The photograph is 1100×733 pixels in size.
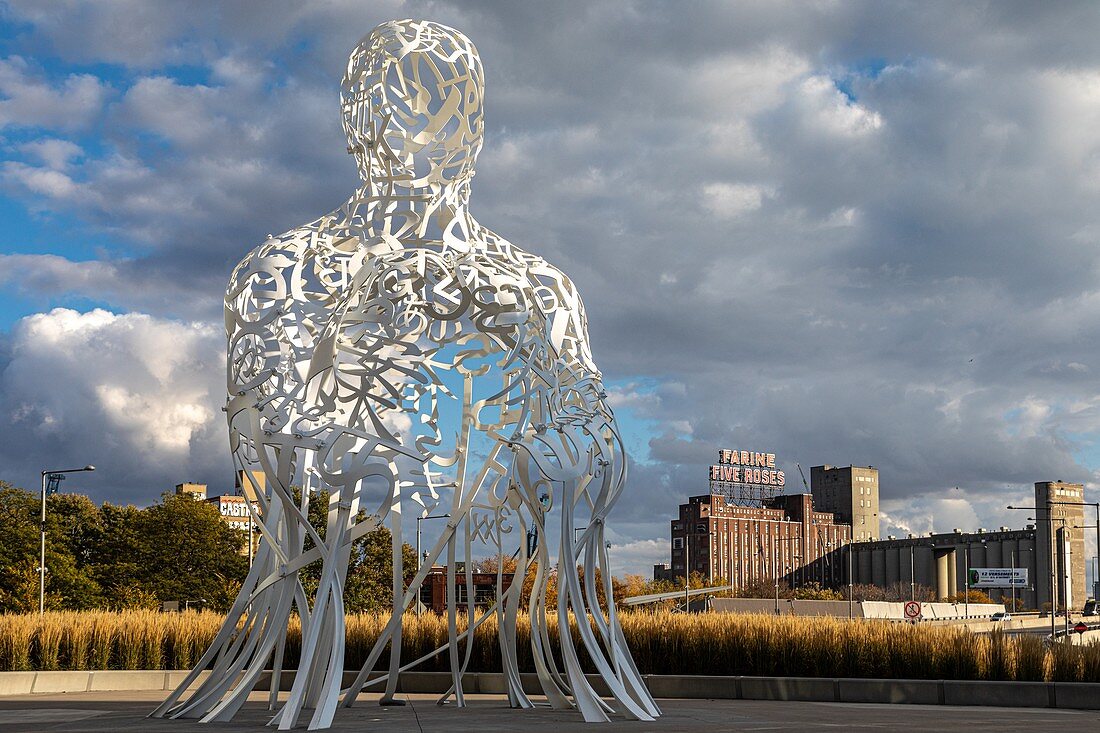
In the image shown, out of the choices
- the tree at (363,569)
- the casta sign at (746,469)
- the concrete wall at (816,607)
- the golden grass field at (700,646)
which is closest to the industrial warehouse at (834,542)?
the casta sign at (746,469)

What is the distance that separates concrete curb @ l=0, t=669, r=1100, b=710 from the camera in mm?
16094

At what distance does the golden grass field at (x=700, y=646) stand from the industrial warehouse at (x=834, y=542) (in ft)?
339

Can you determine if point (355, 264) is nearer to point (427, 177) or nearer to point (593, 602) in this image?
point (427, 177)

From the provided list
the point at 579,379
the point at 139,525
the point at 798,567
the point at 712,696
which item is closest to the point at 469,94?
the point at 579,379

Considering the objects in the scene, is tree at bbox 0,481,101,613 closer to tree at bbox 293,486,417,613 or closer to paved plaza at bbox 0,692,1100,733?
tree at bbox 293,486,417,613

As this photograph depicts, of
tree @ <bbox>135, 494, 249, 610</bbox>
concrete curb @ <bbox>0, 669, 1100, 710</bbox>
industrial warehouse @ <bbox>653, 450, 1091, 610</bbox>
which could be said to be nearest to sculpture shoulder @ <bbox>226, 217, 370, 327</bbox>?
concrete curb @ <bbox>0, 669, 1100, 710</bbox>

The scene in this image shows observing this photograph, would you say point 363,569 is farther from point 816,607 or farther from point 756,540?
point 756,540

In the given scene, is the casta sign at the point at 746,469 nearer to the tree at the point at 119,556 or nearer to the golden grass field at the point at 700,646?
the tree at the point at 119,556

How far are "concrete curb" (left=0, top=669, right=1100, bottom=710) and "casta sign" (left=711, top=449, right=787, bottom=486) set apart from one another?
128444mm

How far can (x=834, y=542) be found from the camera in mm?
161125

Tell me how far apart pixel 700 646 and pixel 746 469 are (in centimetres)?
13249

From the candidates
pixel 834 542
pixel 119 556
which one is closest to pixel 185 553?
pixel 119 556

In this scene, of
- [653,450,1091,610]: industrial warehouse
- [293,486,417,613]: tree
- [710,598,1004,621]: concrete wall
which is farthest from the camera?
[653,450,1091,610]: industrial warehouse

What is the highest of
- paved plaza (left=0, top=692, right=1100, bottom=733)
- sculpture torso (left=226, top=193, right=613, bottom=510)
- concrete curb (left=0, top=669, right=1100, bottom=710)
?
sculpture torso (left=226, top=193, right=613, bottom=510)
